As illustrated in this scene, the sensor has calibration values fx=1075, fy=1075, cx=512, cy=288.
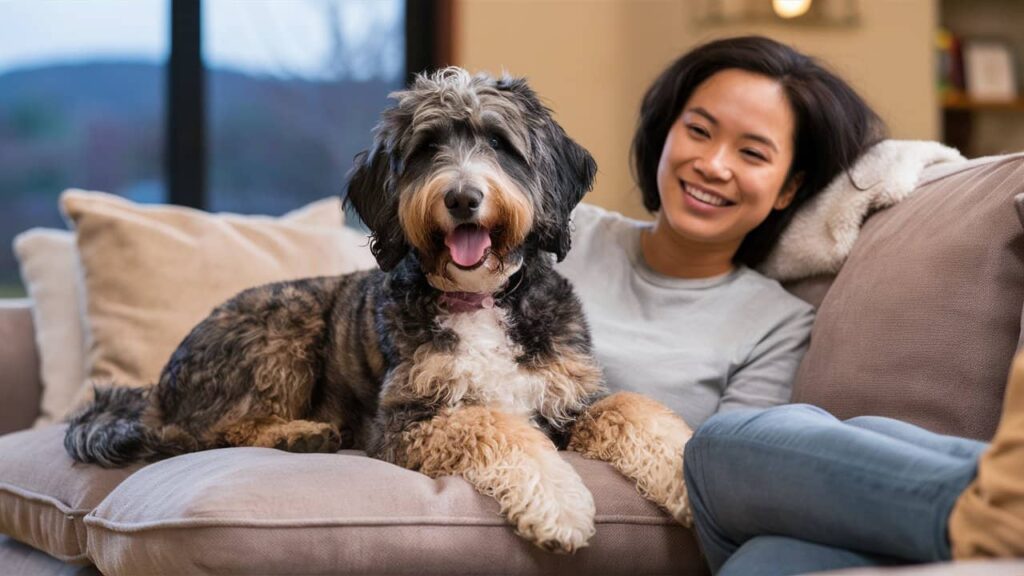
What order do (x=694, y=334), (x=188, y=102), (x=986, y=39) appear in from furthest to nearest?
(x=986, y=39) < (x=188, y=102) < (x=694, y=334)

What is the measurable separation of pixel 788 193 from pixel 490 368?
1.09 m

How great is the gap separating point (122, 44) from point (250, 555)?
4.72m

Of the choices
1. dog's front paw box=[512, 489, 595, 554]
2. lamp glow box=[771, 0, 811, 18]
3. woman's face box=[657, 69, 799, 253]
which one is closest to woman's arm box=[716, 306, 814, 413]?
woman's face box=[657, 69, 799, 253]

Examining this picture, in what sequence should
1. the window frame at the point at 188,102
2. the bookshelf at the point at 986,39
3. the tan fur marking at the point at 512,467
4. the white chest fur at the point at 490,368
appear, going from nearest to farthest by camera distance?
the tan fur marking at the point at 512,467
the white chest fur at the point at 490,368
the window frame at the point at 188,102
the bookshelf at the point at 986,39

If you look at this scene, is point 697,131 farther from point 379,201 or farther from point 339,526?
point 339,526

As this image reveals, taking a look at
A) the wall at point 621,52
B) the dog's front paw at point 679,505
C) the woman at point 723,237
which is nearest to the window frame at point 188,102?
the wall at point 621,52

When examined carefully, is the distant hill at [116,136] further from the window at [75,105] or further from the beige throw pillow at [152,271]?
the beige throw pillow at [152,271]

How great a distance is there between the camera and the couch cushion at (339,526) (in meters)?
1.82

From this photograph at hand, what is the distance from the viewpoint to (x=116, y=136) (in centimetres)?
593

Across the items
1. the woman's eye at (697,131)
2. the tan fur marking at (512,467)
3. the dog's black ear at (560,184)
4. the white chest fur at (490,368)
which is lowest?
the tan fur marking at (512,467)

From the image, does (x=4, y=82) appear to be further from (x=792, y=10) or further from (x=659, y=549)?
(x=659, y=549)

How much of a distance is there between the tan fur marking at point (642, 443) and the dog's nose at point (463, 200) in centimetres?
55

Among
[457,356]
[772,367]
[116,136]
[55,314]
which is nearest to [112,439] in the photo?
[457,356]

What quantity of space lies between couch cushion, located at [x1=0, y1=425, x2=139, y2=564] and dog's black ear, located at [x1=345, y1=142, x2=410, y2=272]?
0.78 meters
